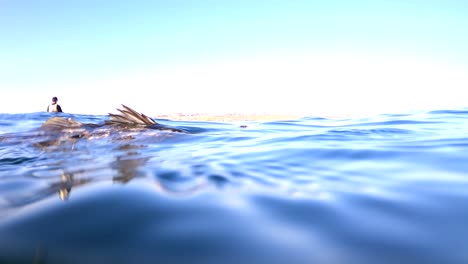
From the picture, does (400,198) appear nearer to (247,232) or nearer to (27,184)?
(247,232)

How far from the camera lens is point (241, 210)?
1.87 metres

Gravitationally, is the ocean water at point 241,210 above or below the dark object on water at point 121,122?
below

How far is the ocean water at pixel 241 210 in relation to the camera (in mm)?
1322

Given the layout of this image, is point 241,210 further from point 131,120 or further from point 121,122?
point 121,122

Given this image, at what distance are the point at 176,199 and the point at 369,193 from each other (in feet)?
4.17

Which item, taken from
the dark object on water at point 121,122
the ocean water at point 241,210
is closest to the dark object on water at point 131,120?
the dark object on water at point 121,122

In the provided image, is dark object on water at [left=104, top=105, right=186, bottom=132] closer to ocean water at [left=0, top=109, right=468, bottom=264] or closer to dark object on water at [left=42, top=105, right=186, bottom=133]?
dark object on water at [left=42, top=105, right=186, bottom=133]

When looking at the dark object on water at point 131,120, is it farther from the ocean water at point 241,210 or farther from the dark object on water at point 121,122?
the ocean water at point 241,210

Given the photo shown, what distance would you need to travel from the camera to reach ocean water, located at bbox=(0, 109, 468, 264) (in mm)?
1322

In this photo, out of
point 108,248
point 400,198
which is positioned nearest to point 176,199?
point 108,248

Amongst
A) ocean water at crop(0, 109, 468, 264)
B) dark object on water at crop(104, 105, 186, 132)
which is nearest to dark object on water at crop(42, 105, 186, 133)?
dark object on water at crop(104, 105, 186, 132)

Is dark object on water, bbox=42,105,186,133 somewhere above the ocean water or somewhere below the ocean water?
above

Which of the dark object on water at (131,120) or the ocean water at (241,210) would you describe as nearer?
the ocean water at (241,210)

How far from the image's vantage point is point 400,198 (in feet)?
6.60
